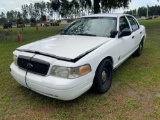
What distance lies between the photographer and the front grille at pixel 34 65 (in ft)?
10.5

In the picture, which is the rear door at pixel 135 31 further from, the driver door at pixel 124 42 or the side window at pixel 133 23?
the driver door at pixel 124 42

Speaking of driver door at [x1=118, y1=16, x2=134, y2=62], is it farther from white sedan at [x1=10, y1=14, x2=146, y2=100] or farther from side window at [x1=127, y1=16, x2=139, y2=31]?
side window at [x1=127, y1=16, x2=139, y2=31]

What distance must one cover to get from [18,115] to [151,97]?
244 centimetres

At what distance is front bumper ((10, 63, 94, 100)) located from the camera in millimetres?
3016

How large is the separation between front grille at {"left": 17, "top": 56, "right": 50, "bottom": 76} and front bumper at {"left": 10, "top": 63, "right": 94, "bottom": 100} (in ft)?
0.27

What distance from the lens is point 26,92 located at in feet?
13.3

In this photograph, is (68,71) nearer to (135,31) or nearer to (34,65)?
(34,65)

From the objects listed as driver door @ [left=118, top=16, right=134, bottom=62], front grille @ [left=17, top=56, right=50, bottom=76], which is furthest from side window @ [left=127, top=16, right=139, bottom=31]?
front grille @ [left=17, top=56, right=50, bottom=76]

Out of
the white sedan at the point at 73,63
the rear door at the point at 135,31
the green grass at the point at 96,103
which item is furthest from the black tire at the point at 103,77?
the rear door at the point at 135,31

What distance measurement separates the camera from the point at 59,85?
3008 millimetres

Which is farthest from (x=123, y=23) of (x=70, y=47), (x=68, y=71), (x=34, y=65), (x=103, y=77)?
(x=34, y=65)

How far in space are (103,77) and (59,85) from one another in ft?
3.78

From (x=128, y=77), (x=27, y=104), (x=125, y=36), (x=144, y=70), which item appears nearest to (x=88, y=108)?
(x=27, y=104)

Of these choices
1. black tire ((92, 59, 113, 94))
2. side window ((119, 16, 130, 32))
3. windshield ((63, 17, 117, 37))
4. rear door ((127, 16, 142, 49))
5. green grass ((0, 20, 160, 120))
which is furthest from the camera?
rear door ((127, 16, 142, 49))
